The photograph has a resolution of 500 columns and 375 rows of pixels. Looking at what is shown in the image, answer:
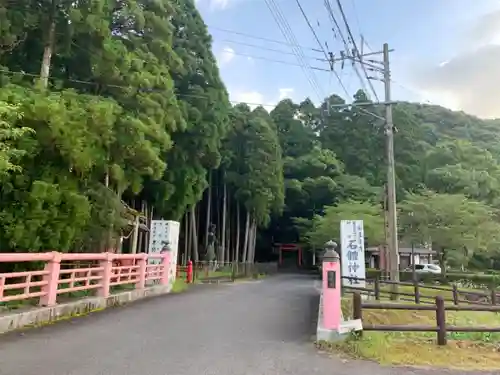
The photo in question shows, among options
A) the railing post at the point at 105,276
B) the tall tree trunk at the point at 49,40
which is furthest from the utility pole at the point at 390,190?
the tall tree trunk at the point at 49,40

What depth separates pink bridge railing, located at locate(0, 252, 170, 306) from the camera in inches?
265

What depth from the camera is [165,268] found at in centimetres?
1337

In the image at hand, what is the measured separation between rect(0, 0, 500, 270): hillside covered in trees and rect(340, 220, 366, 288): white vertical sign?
372 centimetres

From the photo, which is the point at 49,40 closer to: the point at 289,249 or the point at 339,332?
the point at 339,332

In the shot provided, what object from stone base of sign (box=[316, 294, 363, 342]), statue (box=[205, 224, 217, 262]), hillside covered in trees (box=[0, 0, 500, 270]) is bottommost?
stone base of sign (box=[316, 294, 363, 342])

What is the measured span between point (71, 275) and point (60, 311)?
903 millimetres

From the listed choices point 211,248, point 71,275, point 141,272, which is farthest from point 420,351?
point 211,248

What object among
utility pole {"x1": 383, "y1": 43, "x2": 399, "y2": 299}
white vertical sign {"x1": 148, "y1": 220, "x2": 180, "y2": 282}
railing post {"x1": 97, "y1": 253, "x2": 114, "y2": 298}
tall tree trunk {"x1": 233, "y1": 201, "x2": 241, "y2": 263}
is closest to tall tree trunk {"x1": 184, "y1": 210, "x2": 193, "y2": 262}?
tall tree trunk {"x1": 233, "y1": 201, "x2": 241, "y2": 263}

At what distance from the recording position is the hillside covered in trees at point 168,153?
28.1 ft

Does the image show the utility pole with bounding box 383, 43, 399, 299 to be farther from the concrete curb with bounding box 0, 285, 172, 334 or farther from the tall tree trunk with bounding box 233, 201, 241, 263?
the tall tree trunk with bounding box 233, 201, 241, 263

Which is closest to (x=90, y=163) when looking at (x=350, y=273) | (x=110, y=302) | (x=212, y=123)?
(x=110, y=302)

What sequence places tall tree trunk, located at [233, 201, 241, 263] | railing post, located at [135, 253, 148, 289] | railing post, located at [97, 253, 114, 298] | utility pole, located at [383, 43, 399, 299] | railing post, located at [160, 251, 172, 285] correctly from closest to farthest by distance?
railing post, located at [97, 253, 114, 298], railing post, located at [135, 253, 148, 289], railing post, located at [160, 251, 172, 285], utility pole, located at [383, 43, 399, 299], tall tree trunk, located at [233, 201, 241, 263]

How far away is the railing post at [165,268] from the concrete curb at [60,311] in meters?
2.34

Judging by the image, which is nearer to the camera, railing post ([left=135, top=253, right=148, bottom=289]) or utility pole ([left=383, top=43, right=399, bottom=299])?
railing post ([left=135, top=253, right=148, bottom=289])
